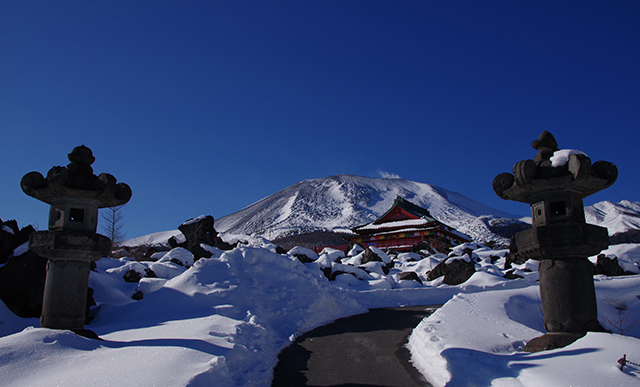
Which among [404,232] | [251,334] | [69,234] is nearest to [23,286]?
[69,234]

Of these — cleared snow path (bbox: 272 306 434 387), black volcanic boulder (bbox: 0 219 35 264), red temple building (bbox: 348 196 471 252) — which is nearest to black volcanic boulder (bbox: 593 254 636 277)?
cleared snow path (bbox: 272 306 434 387)

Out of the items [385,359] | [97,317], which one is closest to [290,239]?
[97,317]

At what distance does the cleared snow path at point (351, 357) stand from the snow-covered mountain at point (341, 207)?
165 feet

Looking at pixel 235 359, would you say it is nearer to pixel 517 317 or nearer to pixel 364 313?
pixel 517 317

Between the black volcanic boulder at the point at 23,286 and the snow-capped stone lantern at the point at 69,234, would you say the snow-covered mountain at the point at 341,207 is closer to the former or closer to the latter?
the black volcanic boulder at the point at 23,286

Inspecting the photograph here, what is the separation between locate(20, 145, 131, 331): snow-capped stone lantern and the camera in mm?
6402

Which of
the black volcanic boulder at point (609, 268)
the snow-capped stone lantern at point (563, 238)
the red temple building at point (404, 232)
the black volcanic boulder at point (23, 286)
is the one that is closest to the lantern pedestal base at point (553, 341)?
the snow-capped stone lantern at point (563, 238)

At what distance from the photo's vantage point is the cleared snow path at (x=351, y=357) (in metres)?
5.45

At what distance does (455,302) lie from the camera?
8.72 m

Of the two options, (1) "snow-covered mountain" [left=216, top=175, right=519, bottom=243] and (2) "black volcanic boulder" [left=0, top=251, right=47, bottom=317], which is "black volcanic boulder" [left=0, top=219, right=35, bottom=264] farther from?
(1) "snow-covered mountain" [left=216, top=175, right=519, bottom=243]

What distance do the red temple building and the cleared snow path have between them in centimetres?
2607

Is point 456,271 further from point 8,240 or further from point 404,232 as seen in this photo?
point 404,232

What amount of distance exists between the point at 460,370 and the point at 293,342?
3457 mm

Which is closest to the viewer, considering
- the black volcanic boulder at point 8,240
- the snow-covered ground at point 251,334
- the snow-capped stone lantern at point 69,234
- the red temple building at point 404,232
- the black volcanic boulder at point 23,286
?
the snow-covered ground at point 251,334
